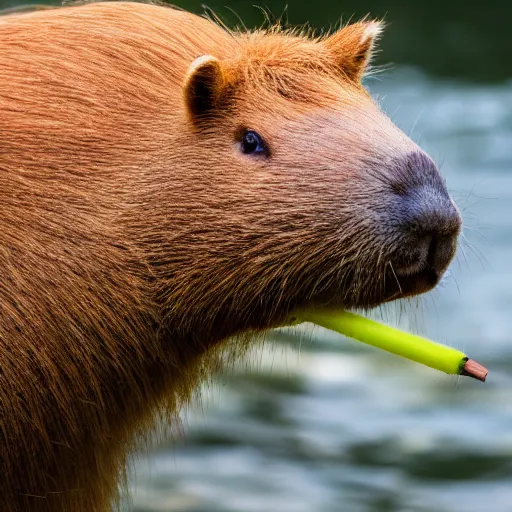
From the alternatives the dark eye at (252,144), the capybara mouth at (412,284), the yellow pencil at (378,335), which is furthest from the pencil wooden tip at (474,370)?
the dark eye at (252,144)

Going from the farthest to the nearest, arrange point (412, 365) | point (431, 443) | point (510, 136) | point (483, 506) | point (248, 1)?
point (510, 136) → point (248, 1) → point (412, 365) → point (431, 443) → point (483, 506)

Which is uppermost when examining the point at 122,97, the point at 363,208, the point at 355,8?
the point at 355,8

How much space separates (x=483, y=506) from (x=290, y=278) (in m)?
2.31

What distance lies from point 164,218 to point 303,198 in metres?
0.25

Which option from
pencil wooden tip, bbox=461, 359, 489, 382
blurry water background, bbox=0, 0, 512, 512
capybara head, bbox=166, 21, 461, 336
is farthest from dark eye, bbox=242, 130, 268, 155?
blurry water background, bbox=0, 0, 512, 512

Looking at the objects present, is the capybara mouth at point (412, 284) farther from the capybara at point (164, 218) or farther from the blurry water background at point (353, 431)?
the blurry water background at point (353, 431)

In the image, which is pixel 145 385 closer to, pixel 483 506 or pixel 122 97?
pixel 122 97

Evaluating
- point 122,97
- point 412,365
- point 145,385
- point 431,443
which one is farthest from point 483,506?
point 122,97

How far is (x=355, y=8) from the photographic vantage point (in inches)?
239

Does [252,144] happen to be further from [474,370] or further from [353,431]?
[353,431]

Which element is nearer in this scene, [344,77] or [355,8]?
[344,77]

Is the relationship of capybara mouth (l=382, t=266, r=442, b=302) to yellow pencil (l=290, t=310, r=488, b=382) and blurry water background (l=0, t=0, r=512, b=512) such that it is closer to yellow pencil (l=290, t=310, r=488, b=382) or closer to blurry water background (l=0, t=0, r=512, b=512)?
yellow pencil (l=290, t=310, r=488, b=382)

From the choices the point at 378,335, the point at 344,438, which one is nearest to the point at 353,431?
the point at 344,438

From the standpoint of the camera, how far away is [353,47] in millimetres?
2246
